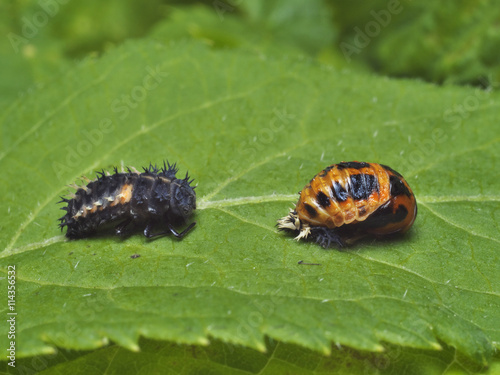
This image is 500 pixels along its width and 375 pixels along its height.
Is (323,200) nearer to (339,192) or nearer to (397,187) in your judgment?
(339,192)

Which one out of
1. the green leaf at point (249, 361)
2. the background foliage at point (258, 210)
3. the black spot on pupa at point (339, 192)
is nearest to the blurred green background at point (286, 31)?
the background foliage at point (258, 210)

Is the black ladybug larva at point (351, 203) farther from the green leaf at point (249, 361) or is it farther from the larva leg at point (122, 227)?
the larva leg at point (122, 227)

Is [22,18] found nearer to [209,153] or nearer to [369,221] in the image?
[209,153]

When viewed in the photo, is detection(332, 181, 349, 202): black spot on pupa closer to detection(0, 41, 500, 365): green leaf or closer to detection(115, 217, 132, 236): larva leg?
detection(0, 41, 500, 365): green leaf

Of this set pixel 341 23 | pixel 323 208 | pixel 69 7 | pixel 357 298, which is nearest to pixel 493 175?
pixel 323 208

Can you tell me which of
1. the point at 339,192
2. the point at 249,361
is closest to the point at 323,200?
the point at 339,192
